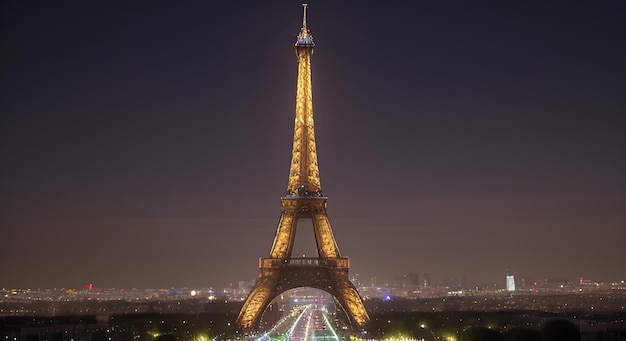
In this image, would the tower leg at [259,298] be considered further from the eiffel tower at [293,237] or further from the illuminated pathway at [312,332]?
the illuminated pathway at [312,332]

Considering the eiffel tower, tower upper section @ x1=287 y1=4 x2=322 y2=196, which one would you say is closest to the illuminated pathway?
the eiffel tower

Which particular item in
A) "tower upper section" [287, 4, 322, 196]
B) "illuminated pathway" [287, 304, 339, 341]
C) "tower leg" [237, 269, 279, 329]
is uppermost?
"tower upper section" [287, 4, 322, 196]

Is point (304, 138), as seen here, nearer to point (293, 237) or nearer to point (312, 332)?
point (293, 237)

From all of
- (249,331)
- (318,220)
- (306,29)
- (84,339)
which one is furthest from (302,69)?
(84,339)

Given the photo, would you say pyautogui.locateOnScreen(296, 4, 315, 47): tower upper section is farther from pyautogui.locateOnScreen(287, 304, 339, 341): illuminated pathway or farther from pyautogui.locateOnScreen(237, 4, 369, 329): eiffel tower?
pyautogui.locateOnScreen(287, 304, 339, 341): illuminated pathway

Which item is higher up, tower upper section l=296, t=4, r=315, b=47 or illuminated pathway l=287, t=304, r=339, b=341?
tower upper section l=296, t=4, r=315, b=47

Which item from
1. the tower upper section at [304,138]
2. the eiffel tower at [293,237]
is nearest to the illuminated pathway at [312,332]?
the eiffel tower at [293,237]

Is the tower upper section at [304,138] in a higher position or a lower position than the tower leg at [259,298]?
higher

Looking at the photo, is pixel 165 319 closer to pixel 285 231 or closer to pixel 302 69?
pixel 285 231
